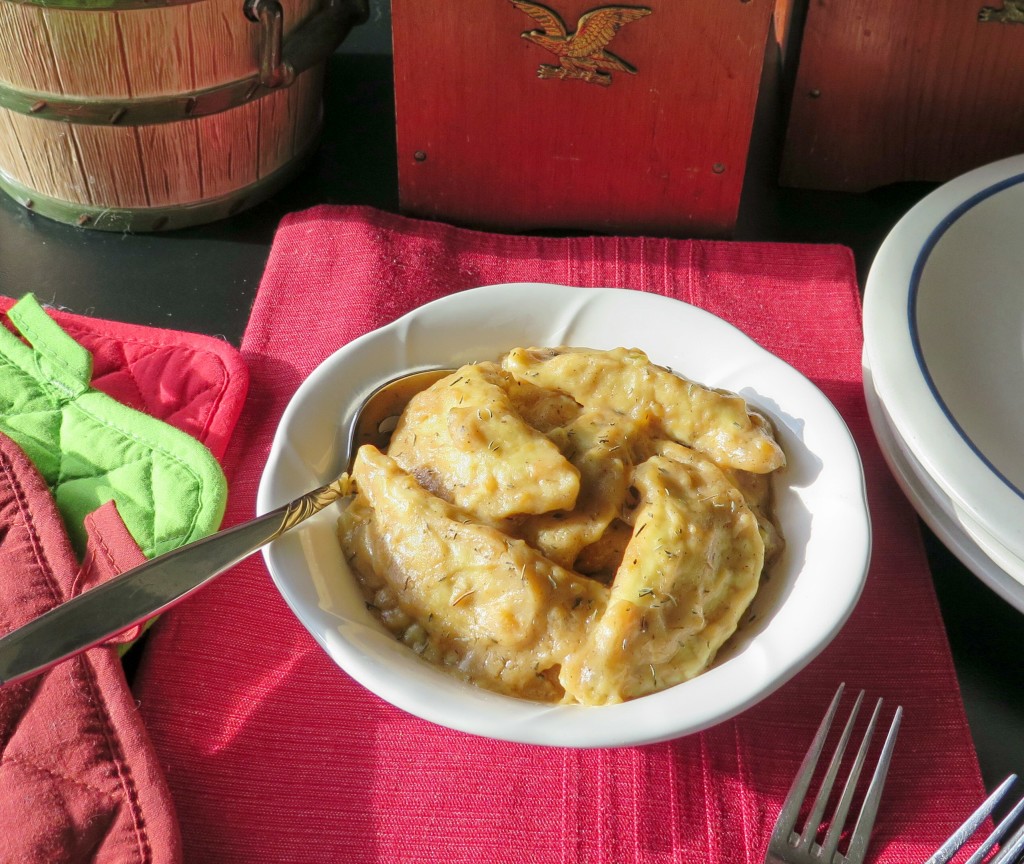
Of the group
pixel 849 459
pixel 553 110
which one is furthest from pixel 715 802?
pixel 553 110

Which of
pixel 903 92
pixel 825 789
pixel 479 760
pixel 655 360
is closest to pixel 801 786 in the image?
pixel 825 789

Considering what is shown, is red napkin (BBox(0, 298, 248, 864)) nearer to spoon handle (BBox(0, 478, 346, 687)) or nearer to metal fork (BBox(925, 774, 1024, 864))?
spoon handle (BBox(0, 478, 346, 687))

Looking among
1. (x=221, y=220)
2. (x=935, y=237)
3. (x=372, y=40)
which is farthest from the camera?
(x=372, y=40)

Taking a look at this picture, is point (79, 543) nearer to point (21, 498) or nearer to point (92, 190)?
point (21, 498)

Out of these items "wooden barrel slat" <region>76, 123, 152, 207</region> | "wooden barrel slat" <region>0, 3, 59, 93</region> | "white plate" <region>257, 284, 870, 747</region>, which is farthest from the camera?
"wooden barrel slat" <region>76, 123, 152, 207</region>

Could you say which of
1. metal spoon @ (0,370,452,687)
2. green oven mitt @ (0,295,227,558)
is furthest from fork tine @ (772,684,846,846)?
green oven mitt @ (0,295,227,558)

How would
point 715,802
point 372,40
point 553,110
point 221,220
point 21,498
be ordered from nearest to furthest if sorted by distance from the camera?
point 715,802 < point 21,498 < point 553,110 < point 221,220 < point 372,40
